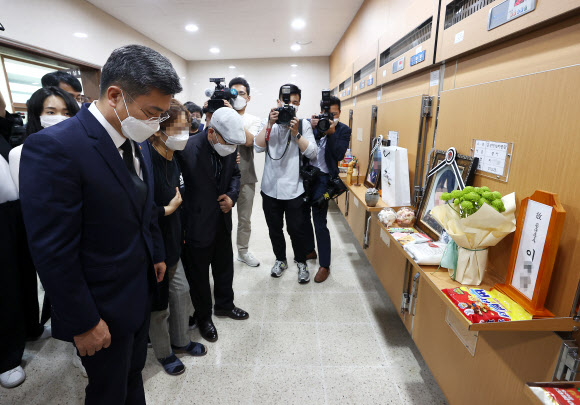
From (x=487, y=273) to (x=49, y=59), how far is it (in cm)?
433

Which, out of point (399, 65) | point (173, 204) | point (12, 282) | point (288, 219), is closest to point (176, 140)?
point (173, 204)

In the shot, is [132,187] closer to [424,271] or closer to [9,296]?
[424,271]

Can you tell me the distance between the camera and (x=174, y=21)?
4.09 meters

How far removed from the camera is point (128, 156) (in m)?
1.01

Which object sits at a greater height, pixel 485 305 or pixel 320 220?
pixel 485 305

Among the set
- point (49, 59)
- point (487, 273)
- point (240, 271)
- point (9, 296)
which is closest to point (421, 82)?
point (487, 273)

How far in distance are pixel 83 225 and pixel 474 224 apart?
48.2 inches

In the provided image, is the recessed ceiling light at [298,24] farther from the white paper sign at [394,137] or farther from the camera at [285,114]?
the white paper sign at [394,137]

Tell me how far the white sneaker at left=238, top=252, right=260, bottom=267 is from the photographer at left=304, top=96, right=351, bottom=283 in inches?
22.9

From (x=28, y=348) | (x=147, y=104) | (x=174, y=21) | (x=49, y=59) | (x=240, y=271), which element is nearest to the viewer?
(x=147, y=104)

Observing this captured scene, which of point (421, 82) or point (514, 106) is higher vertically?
point (421, 82)

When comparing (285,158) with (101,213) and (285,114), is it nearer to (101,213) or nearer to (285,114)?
(285,114)

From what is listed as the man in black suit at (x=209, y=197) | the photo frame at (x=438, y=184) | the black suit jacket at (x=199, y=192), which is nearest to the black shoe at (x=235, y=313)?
the man in black suit at (x=209, y=197)

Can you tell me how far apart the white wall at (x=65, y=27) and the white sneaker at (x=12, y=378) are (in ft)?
8.90
